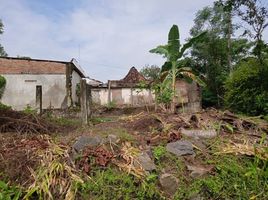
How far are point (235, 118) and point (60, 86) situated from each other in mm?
18980

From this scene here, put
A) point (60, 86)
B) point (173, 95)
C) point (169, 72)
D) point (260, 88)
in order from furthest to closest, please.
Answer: point (60, 86), point (169, 72), point (173, 95), point (260, 88)

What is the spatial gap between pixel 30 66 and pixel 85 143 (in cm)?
1971

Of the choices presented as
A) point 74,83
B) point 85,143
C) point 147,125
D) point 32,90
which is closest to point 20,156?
point 85,143

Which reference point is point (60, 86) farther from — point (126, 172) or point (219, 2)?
point (126, 172)

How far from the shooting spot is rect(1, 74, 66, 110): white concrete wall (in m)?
22.9

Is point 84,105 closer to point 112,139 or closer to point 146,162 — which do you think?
point 112,139

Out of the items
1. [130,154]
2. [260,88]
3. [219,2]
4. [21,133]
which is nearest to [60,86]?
[219,2]

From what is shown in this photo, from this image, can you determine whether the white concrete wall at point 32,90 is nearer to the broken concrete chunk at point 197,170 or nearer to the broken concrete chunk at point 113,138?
the broken concrete chunk at point 113,138

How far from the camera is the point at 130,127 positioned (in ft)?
21.4

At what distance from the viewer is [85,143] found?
4.77m

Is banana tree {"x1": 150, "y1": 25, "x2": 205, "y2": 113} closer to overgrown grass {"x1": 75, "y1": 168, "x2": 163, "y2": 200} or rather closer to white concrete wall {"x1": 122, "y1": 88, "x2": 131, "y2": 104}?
overgrown grass {"x1": 75, "y1": 168, "x2": 163, "y2": 200}

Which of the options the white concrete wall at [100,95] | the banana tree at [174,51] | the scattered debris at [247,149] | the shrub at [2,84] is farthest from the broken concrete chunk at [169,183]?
the white concrete wall at [100,95]

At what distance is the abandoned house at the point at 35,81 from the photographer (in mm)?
22797

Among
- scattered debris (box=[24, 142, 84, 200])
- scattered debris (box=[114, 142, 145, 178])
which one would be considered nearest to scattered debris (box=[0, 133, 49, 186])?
scattered debris (box=[24, 142, 84, 200])
